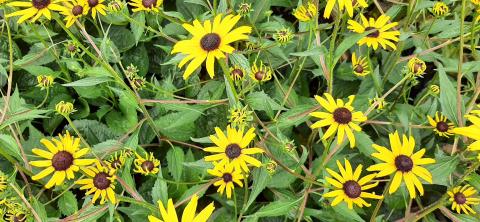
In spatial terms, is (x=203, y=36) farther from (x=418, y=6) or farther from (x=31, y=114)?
(x=418, y=6)

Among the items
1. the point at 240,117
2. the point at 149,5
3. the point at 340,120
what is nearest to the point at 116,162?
the point at 240,117

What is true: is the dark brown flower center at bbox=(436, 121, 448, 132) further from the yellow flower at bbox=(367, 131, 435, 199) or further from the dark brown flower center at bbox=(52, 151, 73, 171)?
the dark brown flower center at bbox=(52, 151, 73, 171)

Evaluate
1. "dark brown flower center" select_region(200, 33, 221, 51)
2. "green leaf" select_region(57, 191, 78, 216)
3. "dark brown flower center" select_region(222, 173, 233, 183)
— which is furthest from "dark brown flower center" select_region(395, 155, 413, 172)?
"green leaf" select_region(57, 191, 78, 216)

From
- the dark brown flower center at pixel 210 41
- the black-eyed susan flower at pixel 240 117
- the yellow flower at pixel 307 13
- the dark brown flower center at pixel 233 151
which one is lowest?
the dark brown flower center at pixel 233 151

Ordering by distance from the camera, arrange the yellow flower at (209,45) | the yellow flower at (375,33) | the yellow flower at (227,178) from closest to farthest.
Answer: the yellow flower at (209,45) → the yellow flower at (227,178) → the yellow flower at (375,33)

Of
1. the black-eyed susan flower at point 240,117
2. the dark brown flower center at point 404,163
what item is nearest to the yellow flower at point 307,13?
the black-eyed susan flower at point 240,117

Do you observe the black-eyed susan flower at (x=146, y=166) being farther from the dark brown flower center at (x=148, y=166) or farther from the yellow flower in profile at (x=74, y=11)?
the yellow flower in profile at (x=74, y=11)
